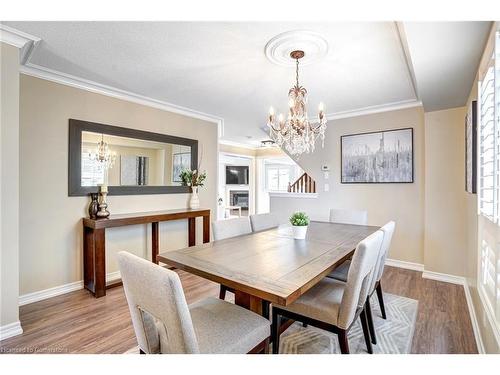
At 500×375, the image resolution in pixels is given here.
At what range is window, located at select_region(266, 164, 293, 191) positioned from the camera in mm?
7899

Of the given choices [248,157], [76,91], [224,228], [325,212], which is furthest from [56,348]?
[248,157]

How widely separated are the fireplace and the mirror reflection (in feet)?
13.8

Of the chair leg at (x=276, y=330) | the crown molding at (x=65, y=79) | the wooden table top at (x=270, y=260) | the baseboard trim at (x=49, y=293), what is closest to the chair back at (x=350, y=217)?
the wooden table top at (x=270, y=260)

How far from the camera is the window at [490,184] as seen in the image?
1.34 m

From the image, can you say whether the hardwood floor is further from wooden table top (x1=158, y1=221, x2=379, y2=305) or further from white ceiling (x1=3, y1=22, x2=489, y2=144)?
white ceiling (x1=3, y1=22, x2=489, y2=144)

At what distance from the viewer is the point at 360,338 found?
6.31 feet

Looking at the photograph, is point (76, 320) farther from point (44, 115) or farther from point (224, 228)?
point (44, 115)

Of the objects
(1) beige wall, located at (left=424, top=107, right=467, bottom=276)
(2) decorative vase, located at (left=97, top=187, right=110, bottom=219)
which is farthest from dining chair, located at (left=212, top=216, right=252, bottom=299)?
(1) beige wall, located at (left=424, top=107, right=467, bottom=276)

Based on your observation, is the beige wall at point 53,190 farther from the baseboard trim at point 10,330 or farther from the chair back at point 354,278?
the chair back at point 354,278

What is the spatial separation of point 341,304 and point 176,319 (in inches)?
37.1

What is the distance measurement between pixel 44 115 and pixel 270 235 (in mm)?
2574

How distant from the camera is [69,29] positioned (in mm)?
1909

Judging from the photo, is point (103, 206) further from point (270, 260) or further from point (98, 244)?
point (270, 260)

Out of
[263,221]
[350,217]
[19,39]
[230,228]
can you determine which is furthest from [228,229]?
[19,39]
